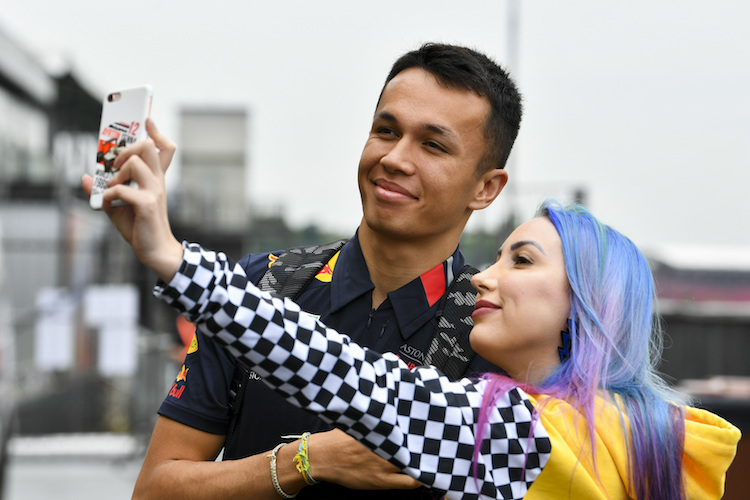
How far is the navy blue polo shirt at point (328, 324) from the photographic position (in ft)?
7.14

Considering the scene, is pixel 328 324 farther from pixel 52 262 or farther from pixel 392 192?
pixel 52 262

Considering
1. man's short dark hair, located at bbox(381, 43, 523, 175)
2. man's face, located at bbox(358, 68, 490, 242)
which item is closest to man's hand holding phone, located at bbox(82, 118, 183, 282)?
man's face, located at bbox(358, 68, 490, 242)

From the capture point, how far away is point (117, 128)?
1618 mm

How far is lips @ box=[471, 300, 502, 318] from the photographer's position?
2125mm

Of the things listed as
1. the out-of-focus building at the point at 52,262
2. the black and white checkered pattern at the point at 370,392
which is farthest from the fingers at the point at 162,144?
the out-of-focus building at the point at 52,262

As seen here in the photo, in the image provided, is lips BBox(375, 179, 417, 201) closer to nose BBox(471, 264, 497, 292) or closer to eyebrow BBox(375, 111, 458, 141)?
eyebrow BBox(375, 111, 458, 141)

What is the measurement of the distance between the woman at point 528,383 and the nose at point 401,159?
1.11 feet

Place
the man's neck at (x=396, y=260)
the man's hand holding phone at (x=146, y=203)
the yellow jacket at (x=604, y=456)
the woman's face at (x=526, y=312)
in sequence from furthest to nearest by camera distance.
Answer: the man's neck at (x=396, y=260) → the woman's face at (x=526, y=312) → the yellow jacket at (x=604, y=456) → the man's hand holding phone at (x=146, y=203)

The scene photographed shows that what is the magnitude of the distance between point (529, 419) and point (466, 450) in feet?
0.56

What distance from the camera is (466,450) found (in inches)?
72.2

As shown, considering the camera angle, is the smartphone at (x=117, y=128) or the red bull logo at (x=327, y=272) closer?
the smartphone at (x=117, y=128)

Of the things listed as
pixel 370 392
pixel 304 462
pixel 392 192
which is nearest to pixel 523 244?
pixel 392 192

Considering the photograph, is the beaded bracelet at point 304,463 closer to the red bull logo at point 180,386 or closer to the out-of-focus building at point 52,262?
the red bull logo at point 180,386

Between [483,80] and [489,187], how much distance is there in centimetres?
33
